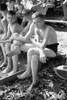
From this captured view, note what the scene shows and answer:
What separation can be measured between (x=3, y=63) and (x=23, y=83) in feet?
3.43

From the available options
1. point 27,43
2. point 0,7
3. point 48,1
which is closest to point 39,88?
point 27,43

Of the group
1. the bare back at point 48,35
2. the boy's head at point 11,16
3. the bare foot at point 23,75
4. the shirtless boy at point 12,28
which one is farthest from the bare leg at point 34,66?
the boy's head at point 11,16

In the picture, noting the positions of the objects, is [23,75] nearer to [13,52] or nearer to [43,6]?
[13,52]

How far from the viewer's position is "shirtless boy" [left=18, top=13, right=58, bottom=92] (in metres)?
3.77

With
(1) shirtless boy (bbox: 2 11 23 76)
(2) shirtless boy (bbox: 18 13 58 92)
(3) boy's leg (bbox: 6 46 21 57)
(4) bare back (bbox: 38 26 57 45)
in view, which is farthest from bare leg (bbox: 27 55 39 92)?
(1) shirtless boy (bbox: 2 11 23 76)

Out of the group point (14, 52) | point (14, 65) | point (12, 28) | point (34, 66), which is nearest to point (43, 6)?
point (12, 28)

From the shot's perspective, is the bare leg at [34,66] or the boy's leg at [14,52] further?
the boy's leg at [14,52]

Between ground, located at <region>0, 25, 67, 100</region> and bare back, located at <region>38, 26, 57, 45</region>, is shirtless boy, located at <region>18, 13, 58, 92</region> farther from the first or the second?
ground, located at <region>0, 25, 67, 100</region>

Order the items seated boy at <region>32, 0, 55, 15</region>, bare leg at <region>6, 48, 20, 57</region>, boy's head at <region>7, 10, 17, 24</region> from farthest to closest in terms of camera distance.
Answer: seated boy at <region>32, 0, 55, 15</region> < boy's head at <region>7, 10, 17, 24</region> < bare leg at <region>6, 48, 20, 57</region>

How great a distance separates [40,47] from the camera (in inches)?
153

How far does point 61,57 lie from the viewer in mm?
4629

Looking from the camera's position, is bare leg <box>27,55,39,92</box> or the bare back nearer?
bare leg <box>27,55,39,92</box>

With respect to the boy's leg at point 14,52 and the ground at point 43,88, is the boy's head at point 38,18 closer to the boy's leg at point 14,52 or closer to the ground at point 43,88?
the boy's leg at point 14,52

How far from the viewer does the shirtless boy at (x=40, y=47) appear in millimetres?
3770
